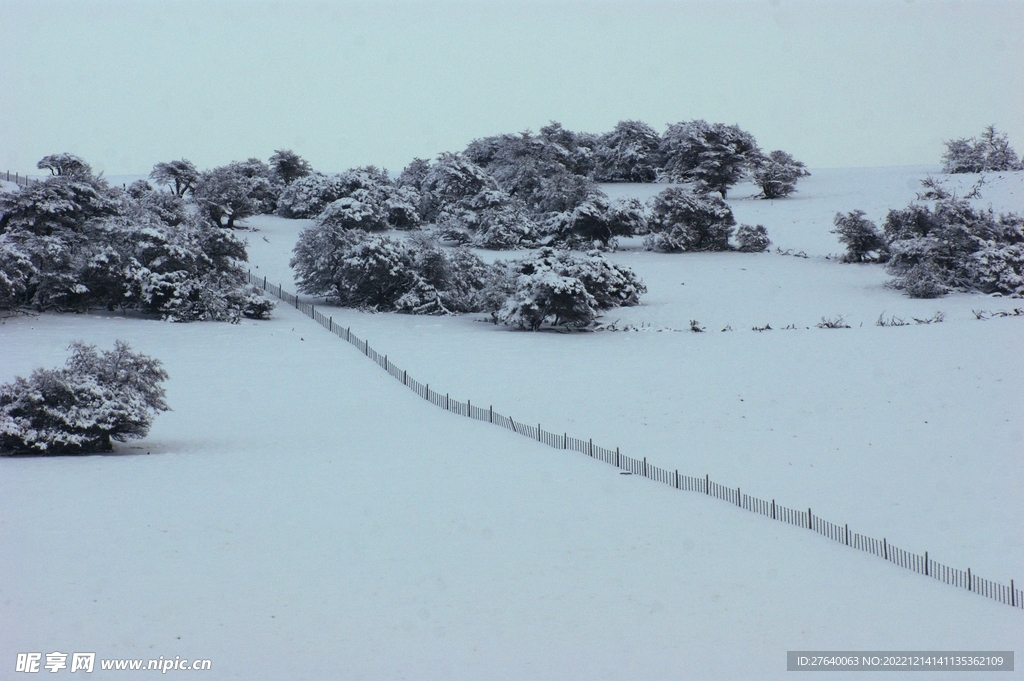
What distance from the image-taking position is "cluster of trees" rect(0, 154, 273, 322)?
53.2 metres

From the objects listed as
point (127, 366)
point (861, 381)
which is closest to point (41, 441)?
point (127, 366)

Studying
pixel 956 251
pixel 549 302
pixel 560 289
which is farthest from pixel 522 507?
pixel 956 251

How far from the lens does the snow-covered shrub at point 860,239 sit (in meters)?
68.8

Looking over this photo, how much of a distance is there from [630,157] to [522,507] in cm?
8944

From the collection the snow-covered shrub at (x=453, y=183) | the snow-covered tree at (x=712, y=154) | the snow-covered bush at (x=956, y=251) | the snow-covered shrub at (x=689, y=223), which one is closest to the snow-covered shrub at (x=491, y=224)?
the snow-covered shrub at (x=453, y=183)

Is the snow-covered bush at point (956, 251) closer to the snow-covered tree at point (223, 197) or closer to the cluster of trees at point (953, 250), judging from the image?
the cluster of trees at point (953, 250)

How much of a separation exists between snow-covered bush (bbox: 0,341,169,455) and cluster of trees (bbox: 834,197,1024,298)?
45.8 m

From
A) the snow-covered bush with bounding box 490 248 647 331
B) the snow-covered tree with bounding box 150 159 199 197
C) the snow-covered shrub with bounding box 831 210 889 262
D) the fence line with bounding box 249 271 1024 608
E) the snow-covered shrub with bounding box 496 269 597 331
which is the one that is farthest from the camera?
the snow-covered tree with bounding box 150 159 199 197

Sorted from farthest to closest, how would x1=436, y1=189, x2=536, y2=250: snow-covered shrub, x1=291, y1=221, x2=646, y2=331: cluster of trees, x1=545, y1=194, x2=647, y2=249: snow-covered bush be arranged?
1. x1=436, y1=189, x2=536, y2=250: snow-covered shrub
2. x1=545, y1=194, x2=647, y2=249: snow-covered bush
3. x1=291, y1=221, x2=646, y2=331: cluster of trees

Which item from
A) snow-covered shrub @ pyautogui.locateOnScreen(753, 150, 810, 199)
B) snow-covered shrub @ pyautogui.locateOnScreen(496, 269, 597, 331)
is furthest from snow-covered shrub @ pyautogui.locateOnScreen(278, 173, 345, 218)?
snow-covered shrub @ pyautogui.locateOnScreen(753, 150, 810, 199)

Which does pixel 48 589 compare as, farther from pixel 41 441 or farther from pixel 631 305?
pixel 631 305

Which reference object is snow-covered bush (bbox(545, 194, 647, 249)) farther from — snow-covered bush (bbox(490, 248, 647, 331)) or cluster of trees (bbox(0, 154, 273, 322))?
cluster of trees (bbox(0, 154, 273, 322))

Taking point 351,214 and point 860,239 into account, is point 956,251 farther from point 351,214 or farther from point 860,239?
point 351,214

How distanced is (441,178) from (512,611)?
7550 cm
